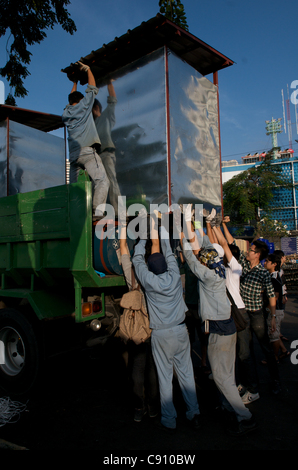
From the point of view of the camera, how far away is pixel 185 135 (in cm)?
408

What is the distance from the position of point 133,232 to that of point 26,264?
1344mm

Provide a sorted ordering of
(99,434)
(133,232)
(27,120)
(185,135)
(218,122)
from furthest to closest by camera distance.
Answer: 1. (27,120)
2. (218,122)
3. (185,135)
4. (133,232)
5. (99,434)

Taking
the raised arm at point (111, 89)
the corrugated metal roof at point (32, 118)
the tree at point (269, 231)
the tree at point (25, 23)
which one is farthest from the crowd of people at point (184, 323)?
the tree at point (269, 231)

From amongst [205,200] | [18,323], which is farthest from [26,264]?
[205,200]

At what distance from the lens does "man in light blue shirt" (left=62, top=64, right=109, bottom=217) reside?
4125 millimetres

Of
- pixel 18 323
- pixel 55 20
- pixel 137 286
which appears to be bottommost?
pixel 18 323

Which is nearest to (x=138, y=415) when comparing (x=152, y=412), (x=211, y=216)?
(x=152, y=412)

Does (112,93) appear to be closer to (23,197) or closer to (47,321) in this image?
(23,197)

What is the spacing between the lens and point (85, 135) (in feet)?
14.0

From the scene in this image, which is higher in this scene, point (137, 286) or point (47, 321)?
point (137, 286)

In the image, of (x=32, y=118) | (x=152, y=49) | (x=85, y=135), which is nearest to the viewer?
(x=152, y=49)

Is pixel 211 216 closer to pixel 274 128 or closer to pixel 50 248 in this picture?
pixel 50 248

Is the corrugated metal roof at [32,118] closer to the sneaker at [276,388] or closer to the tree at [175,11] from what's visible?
the tree at [175,11]

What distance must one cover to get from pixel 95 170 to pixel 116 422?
283 centimetres
